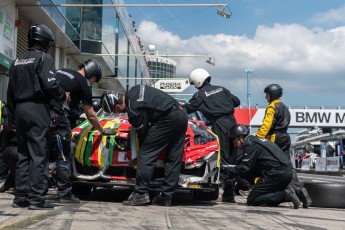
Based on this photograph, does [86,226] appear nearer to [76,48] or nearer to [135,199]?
[135,199]

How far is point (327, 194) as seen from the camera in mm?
6848

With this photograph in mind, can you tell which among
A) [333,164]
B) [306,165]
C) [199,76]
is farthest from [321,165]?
[199,76]

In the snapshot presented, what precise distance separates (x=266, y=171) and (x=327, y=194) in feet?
3.45

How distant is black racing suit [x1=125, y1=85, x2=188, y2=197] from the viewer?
5.66m

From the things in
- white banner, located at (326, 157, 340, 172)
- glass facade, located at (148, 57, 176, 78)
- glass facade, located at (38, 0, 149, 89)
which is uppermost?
glass facade, located at (148, 57, 176, 78)

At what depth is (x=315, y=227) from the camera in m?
4.35

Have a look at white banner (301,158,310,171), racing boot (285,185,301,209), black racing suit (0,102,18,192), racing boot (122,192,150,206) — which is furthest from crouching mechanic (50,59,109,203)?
white banner (301,158,310,171)

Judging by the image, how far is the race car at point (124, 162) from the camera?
19.3 feet

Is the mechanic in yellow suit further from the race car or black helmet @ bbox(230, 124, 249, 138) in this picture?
the race car

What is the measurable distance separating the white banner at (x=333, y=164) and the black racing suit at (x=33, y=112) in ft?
73.0

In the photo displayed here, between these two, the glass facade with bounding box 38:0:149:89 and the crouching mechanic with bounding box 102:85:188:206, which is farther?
the glass facade with bounding box 38:0:149:89

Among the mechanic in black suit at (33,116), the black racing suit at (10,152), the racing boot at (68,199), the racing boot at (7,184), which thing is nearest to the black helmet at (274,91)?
the racing boot at (68,199)

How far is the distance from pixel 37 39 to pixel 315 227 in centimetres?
330

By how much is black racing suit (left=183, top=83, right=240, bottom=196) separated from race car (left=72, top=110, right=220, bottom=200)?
1.06 m
